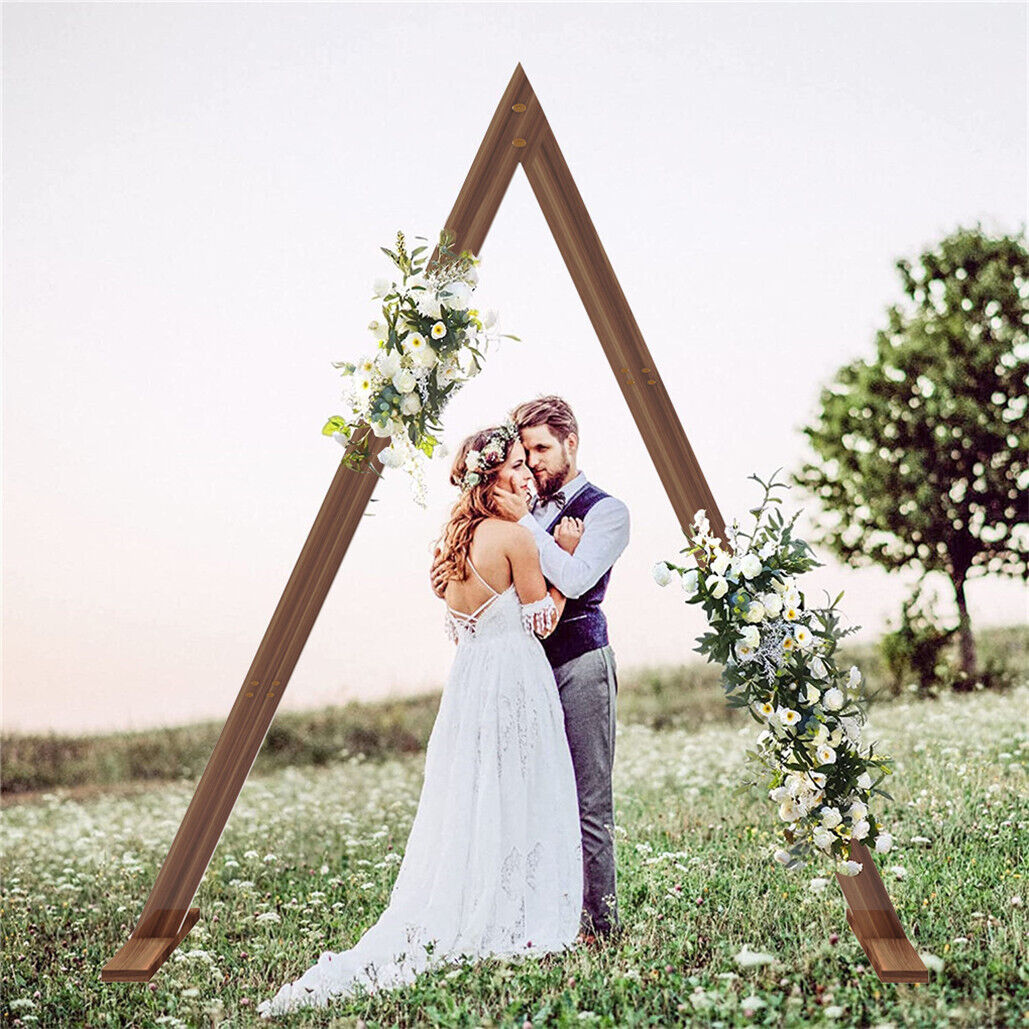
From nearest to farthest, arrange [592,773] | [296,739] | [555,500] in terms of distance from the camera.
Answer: [592,773] → [555,500] → [296,739]

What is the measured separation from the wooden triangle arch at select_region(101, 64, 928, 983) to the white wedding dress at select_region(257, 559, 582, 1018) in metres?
0.75

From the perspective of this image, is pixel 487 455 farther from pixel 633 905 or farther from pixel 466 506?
pixel 633 905

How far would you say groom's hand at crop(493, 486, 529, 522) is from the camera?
6.10 meters

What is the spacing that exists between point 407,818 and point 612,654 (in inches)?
148

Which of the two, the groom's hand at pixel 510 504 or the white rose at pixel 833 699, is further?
the groom's hand at pixel 510 504

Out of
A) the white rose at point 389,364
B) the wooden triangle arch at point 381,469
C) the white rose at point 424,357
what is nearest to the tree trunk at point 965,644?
the wooden triangle arch at point 381,469

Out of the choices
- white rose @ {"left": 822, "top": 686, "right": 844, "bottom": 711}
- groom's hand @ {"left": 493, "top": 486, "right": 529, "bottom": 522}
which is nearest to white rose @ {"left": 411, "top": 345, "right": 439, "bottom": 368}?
groom's hand @ {"left": 493, "top": 486, "right": 529, "bottom": 522}

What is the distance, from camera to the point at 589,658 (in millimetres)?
6148

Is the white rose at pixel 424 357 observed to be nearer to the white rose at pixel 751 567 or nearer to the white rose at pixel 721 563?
the white rose at pixel 721 563

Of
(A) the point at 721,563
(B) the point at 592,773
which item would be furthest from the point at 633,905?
(A) the point at 721,563

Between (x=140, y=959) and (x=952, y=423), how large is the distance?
35.9 feet

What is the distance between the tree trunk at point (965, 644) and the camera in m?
13.5

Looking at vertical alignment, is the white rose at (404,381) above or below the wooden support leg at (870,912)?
above

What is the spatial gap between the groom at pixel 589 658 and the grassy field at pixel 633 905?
0.45 m
